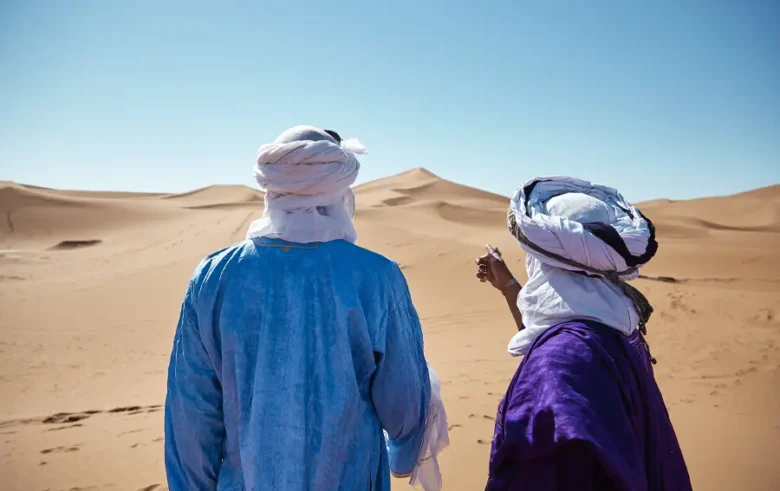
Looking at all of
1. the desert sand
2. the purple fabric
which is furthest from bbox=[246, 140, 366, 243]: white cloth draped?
the desert sand

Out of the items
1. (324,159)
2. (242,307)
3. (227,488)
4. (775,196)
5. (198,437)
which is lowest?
(227,488)

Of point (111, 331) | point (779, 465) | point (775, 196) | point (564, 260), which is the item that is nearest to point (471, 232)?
point (111, 331)

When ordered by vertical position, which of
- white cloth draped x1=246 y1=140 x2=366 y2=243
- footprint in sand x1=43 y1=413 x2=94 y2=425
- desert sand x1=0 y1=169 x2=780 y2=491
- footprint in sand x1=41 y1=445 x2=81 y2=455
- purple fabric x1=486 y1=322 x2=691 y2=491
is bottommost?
footprint in sand x1=41 y1=445 x2=81 y2=455

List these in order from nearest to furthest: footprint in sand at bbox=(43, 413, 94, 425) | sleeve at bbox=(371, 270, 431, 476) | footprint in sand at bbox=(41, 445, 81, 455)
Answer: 1. sleeve at bbox=(371, 270, 431, 476)
2. footprint in sand at bbox=(41, 445, 81, 455)
3. footprint in sand at bbox=(43, 413, 94, 425)

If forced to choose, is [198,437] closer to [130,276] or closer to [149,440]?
[149,440]

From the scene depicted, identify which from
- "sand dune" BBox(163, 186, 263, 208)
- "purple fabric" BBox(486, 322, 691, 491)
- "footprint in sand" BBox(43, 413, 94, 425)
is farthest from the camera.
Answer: "sand dune" BBox(163, 186, 263, 208)

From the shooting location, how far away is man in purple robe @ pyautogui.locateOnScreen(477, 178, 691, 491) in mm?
1188

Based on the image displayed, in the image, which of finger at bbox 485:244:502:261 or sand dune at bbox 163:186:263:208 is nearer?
finger at bbox 485:244:502:261

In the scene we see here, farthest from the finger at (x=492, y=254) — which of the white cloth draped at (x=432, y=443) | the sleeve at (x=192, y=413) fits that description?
the sleeve at (x=192, y=413)

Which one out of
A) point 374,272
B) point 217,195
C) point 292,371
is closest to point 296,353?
point 292,371

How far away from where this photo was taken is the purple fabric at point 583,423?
3.85 feet

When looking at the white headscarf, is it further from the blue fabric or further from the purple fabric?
the purple fabric

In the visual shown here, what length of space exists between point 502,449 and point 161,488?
3.29 m

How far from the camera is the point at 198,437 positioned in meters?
1.49
